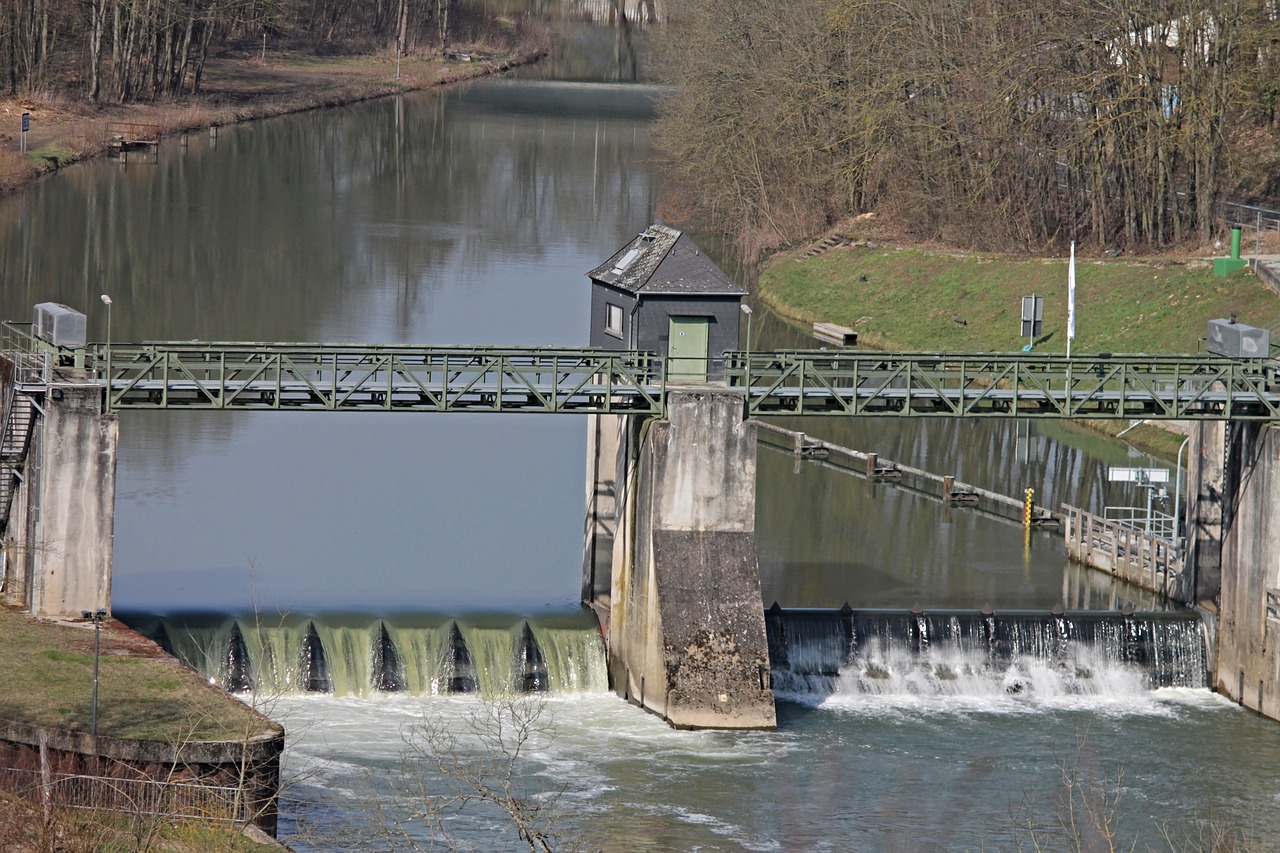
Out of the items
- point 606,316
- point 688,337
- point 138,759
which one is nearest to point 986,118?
point 606,316

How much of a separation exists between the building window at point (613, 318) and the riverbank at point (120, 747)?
13.3 m

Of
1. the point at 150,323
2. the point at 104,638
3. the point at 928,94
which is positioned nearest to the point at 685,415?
the point at 104,638

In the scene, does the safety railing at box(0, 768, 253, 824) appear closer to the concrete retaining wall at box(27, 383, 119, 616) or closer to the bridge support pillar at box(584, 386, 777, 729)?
the concrete retaining wall at box(27, 383, 119, 616)

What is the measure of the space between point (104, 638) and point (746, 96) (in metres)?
62.2

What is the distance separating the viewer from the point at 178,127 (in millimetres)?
128875

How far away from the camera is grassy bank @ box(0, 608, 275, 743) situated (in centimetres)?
3478

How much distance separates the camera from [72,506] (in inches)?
1624

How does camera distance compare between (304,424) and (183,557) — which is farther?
(304,424)

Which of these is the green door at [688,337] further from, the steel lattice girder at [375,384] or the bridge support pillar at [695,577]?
the bridge support pillar at [695,577]

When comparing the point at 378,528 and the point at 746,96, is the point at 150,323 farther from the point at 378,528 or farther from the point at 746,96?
the point at 746,96

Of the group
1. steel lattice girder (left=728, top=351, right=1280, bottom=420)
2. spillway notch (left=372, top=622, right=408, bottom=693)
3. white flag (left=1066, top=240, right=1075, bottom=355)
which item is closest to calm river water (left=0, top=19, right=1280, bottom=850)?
spillway notch (left=372, top=622, right=408, bottom=693)

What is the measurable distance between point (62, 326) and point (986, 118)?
175 ft

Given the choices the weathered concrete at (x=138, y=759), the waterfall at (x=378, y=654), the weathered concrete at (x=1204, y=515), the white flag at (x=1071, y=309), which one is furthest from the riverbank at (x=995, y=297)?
the weathered concrete at (x=138, y=759)

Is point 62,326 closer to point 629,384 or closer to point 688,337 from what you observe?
point 629,384
